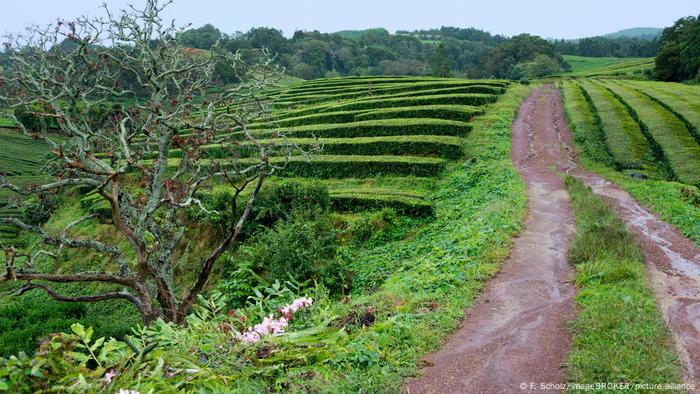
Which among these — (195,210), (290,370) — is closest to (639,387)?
(290,370)

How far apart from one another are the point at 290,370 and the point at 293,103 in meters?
33.9

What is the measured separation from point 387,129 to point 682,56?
106 feet

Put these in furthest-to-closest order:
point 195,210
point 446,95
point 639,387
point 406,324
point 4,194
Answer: point 4,194 < point 446,95 < point 195,210 < point 406,324 < point 639,387

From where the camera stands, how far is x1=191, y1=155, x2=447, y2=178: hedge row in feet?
64.8

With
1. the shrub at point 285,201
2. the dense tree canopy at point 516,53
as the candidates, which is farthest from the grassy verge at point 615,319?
the dense tree canopy at point 516,53

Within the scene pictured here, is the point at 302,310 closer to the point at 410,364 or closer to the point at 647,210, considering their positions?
the point at 410,364

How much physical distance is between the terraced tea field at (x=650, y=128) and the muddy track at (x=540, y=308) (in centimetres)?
455

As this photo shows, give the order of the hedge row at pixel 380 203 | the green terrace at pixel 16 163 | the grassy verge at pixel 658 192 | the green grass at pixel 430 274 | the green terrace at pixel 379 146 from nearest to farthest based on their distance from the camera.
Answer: the green grass at pixel 430 274 < the grassy verge at pixel 658 192 < the hedge row at pixel 380 203 < the green terrace at pixel 379 146 < the green terrace at pixel 16 163

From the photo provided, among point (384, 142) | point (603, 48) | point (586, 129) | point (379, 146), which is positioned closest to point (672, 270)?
point (384, 142)

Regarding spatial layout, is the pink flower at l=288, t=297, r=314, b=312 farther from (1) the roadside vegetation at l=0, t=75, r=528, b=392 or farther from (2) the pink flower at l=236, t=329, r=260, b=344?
(2) the pink flower at l=236, t=329, r=260, b=344

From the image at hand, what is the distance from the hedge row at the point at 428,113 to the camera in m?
24.9

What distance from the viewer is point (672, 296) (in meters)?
7.30

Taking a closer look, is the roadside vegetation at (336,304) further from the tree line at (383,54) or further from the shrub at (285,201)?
the tree line at (383,54)

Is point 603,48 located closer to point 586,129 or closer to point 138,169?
point 586,129
